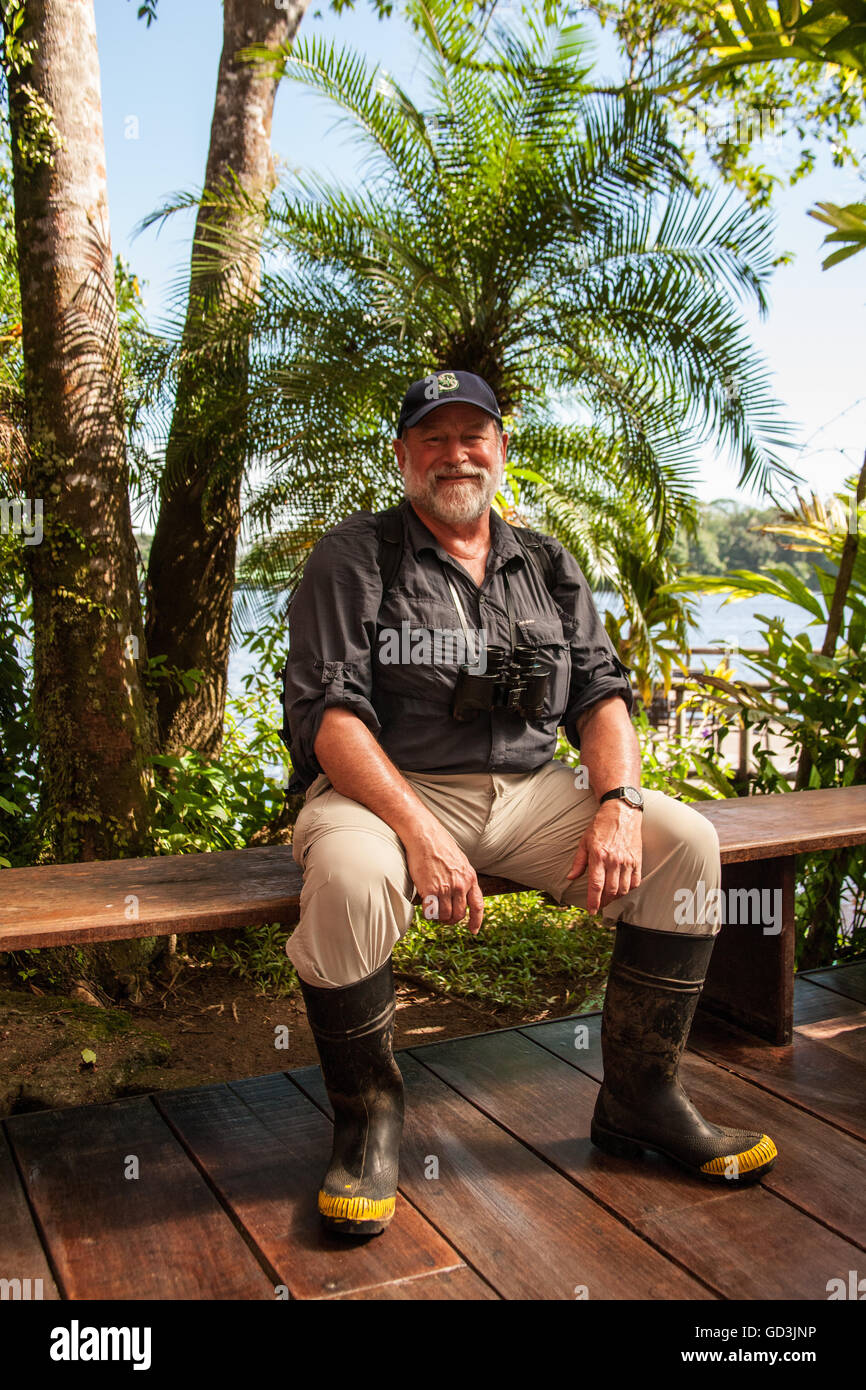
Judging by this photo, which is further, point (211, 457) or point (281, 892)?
point (211, 457)

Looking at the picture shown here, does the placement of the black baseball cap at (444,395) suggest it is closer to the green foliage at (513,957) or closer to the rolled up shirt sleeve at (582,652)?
the rolled up shirt sleeve at (582,652)

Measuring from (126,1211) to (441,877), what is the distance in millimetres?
923

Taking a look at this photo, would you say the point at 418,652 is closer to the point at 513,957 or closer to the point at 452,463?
the point at 452,463

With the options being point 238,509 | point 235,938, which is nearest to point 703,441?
point 238,509

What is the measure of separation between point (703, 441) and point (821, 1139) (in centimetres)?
346

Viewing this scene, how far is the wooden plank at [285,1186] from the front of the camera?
2082mm

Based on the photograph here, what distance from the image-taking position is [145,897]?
2.46 m

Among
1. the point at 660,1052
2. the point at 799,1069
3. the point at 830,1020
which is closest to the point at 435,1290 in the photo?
the point at 660,1052

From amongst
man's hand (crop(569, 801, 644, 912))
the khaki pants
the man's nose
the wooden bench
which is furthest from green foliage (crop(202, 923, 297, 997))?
the man's nose

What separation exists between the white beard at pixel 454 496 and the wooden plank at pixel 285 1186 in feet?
4.90

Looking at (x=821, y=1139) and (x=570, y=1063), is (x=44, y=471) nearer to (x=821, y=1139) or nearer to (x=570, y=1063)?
(x=570, y=1063)

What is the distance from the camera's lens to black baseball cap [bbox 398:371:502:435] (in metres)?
2.78

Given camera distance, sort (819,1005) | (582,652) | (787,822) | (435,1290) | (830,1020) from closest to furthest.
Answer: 1. (435,1290)
2. (582,652)
3. (787,822)
4. (830,1020)
5. (819,1005)

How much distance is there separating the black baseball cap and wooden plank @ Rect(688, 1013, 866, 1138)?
183 cm
